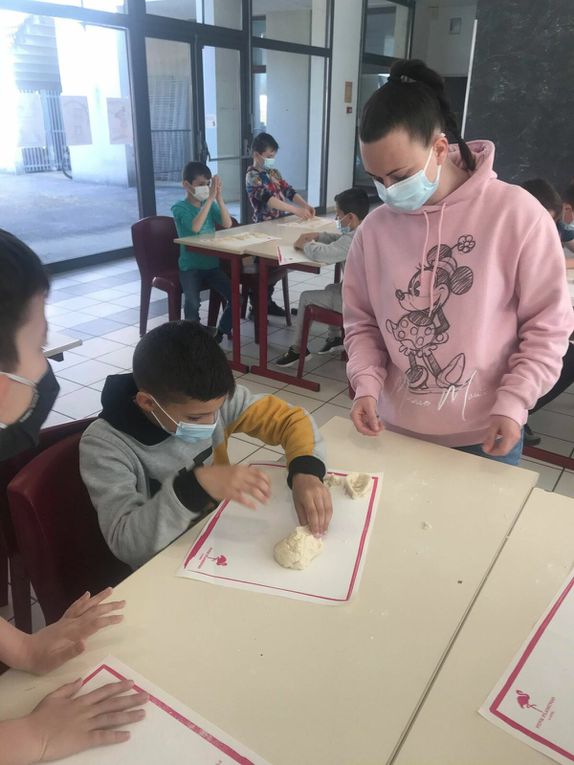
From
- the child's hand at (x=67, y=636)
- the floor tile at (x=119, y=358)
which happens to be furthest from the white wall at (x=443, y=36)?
the child's hand at (x=67, y=636)

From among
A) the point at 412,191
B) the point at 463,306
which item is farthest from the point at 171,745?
the point at 412,191

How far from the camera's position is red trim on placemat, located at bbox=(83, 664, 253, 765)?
66 cm

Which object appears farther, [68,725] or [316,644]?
[316,644]

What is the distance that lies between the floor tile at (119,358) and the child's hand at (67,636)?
9.27ft

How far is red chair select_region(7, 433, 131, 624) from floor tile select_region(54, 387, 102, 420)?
1.84 meters

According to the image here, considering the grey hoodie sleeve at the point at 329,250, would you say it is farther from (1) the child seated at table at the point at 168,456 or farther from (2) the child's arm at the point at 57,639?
(2) the child's arm at the point at 57,639

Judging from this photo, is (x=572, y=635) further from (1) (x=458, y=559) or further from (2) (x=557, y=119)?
(2) (x=557, y=119)

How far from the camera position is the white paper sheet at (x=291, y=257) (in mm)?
3201

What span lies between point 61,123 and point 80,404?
3382 mm

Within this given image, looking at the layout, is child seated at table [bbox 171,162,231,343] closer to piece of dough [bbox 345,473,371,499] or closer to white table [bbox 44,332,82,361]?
white table [bbox 44,332,82,361]

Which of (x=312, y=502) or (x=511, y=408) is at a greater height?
(x=511, y=408)

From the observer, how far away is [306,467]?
1173 millimetres

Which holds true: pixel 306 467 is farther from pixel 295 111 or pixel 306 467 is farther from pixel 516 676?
pixel 295 111

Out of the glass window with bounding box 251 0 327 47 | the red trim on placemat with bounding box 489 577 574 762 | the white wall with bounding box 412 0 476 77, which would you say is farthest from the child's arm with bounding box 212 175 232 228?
the white wall with bounding box 412 0 476 77
